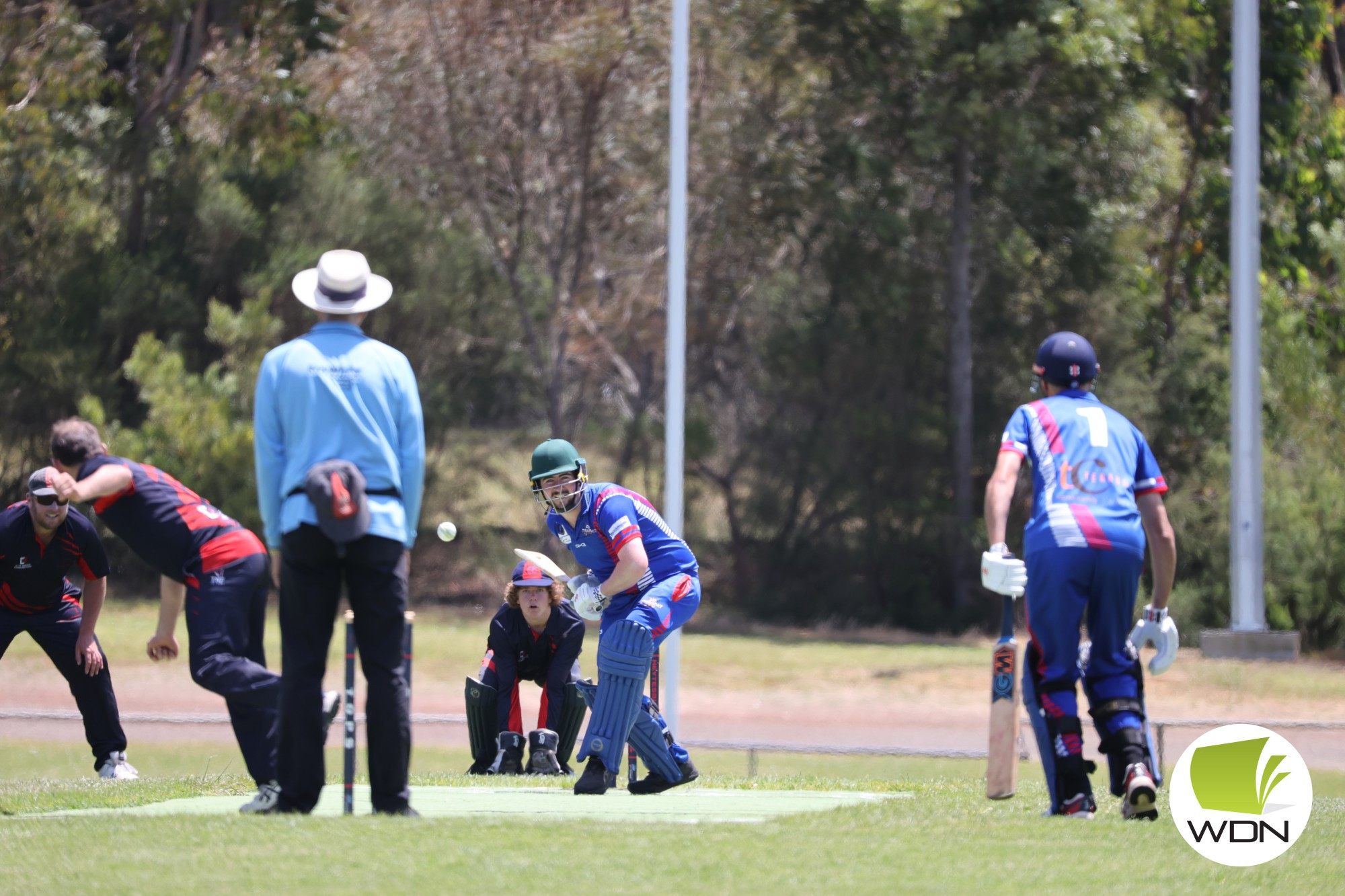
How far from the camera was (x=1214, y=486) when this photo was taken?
25000 mm

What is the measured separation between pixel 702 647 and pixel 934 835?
57.0ft

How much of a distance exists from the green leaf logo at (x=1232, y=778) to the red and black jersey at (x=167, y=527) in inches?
161

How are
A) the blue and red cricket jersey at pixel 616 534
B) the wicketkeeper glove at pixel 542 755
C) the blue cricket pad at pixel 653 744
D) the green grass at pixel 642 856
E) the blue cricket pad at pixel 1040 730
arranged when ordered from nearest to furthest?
1. the green grass at pixel 642 856
2. the blue cricket pad at pixel 1040 730
3. the blue and red cricket jersey at pixel 616 534
4. the blue cricket pad at pixel 653 744
5. the wicketkeeper glove at pixel 542 755

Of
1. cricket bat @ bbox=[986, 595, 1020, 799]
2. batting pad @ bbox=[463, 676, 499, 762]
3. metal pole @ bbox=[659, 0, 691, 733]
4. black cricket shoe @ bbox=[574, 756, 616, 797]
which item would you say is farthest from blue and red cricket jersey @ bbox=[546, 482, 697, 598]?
metal pole @ bbox=[659, 0, 691, 733]

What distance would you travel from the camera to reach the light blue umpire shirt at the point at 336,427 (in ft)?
19.5

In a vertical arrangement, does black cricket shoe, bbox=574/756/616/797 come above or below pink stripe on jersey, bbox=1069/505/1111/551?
below

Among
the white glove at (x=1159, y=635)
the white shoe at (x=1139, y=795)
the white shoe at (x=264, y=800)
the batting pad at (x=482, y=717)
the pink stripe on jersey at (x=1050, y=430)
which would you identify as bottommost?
the batting pad at (x=482, y=717)

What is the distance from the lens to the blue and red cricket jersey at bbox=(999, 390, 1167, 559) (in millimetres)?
6645

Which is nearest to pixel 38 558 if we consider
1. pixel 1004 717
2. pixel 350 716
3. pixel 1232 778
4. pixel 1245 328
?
pixel 350 716

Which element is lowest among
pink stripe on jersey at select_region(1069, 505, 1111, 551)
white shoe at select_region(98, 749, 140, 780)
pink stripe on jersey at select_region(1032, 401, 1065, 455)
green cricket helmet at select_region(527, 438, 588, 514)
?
white shoe at select_region(98, 749, 140, 780)

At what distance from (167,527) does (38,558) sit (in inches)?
75.7

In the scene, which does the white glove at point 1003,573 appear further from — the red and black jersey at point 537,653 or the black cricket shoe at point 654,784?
the red and black jersey at point 537,653

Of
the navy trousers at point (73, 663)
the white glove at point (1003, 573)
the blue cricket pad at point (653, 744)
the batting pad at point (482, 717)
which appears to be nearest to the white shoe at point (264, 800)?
the blue cricket pad at point (653, 744)

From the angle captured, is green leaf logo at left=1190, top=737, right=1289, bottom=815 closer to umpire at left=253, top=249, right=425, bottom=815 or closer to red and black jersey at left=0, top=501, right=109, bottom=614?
umpire at left=253, top=249, right=425, bottom=815
